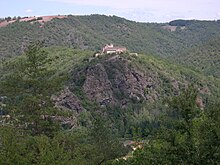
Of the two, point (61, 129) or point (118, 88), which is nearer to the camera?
point (61, 129)

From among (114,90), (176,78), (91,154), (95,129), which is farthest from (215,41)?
(91,154)

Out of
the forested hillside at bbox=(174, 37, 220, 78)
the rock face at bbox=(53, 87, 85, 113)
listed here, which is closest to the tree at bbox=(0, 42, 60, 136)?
the rock face at bbox=(53, 87, 85, 113)

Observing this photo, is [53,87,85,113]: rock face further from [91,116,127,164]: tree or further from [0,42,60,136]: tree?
[0,42,60,136]: tree

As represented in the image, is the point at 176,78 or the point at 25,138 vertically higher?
the point at 25,138

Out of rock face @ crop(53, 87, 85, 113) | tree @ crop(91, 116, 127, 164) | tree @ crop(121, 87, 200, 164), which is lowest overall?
rock face @ crop(53, 87, 85, 113)

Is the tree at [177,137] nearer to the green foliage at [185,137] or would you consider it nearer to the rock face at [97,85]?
the green foliage at [185,137]

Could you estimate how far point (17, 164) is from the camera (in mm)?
17906

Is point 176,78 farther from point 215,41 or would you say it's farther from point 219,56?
point 215,41

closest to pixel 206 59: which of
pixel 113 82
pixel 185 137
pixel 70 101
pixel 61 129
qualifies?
pixel 113 82

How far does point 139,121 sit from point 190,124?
84183 mm

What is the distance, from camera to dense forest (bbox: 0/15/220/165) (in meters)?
19.2

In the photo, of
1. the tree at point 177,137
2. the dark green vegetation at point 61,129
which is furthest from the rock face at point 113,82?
the tree at point 177,137

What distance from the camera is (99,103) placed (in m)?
109

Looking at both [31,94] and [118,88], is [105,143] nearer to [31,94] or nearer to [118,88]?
[31,94]
